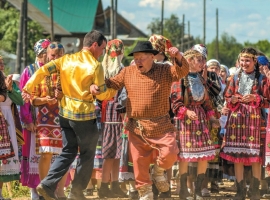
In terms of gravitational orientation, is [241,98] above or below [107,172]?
above

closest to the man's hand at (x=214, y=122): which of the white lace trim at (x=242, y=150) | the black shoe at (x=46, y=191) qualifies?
the white lace trim at (x=242, y=150)

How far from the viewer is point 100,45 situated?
8.34 meters

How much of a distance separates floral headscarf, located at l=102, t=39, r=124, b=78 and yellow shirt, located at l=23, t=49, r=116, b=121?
5.48 ft

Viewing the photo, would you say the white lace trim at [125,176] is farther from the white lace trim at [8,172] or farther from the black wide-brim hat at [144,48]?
the black wide-brim hat at [144,48]

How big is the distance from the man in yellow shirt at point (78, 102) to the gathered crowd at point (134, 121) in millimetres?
11

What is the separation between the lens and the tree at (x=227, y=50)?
383ft

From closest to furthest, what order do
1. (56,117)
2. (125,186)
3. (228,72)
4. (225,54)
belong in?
(56,117), (125,186), (228,72), (225,54)

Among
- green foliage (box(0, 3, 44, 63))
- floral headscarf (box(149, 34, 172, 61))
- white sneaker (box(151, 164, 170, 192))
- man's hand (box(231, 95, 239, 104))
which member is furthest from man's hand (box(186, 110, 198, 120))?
green foliage (box(0, 3, 44, 63))

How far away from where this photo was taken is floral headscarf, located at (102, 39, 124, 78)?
992 centimetres

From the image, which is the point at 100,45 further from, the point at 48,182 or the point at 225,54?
Result: the point at 225,54

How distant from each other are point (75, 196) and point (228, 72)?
205 inches

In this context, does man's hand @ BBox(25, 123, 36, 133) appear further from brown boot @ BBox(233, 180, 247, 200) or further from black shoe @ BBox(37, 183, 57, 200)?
brown boot @ BBox(233, 180, 247, 200)

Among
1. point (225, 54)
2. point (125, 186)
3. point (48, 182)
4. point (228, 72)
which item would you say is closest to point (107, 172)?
point (125, 186)

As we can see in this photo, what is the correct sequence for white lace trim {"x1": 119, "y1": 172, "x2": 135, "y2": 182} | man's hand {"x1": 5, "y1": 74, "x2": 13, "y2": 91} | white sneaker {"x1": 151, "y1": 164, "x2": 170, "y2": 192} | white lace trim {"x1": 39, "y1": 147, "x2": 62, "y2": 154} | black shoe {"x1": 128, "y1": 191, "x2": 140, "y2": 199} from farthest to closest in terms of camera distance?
1. black shoe {"x1": 128, "y1": 191, "x2": 140, "y2": 199}
2. white lace trim {"x1": 119, "y1": 172, "x2": 135, "y2": 182}
3. white lace trim {"x1": 39, "y1": 147, "x2": 62, "y2": 154}
4. man's hand {"x1": 5, "y1": 74, "x2": 13, "y2": 91}
5. white sneaker {"x1": 151, "y1": 164, "x2": 170, "y2": 192}
